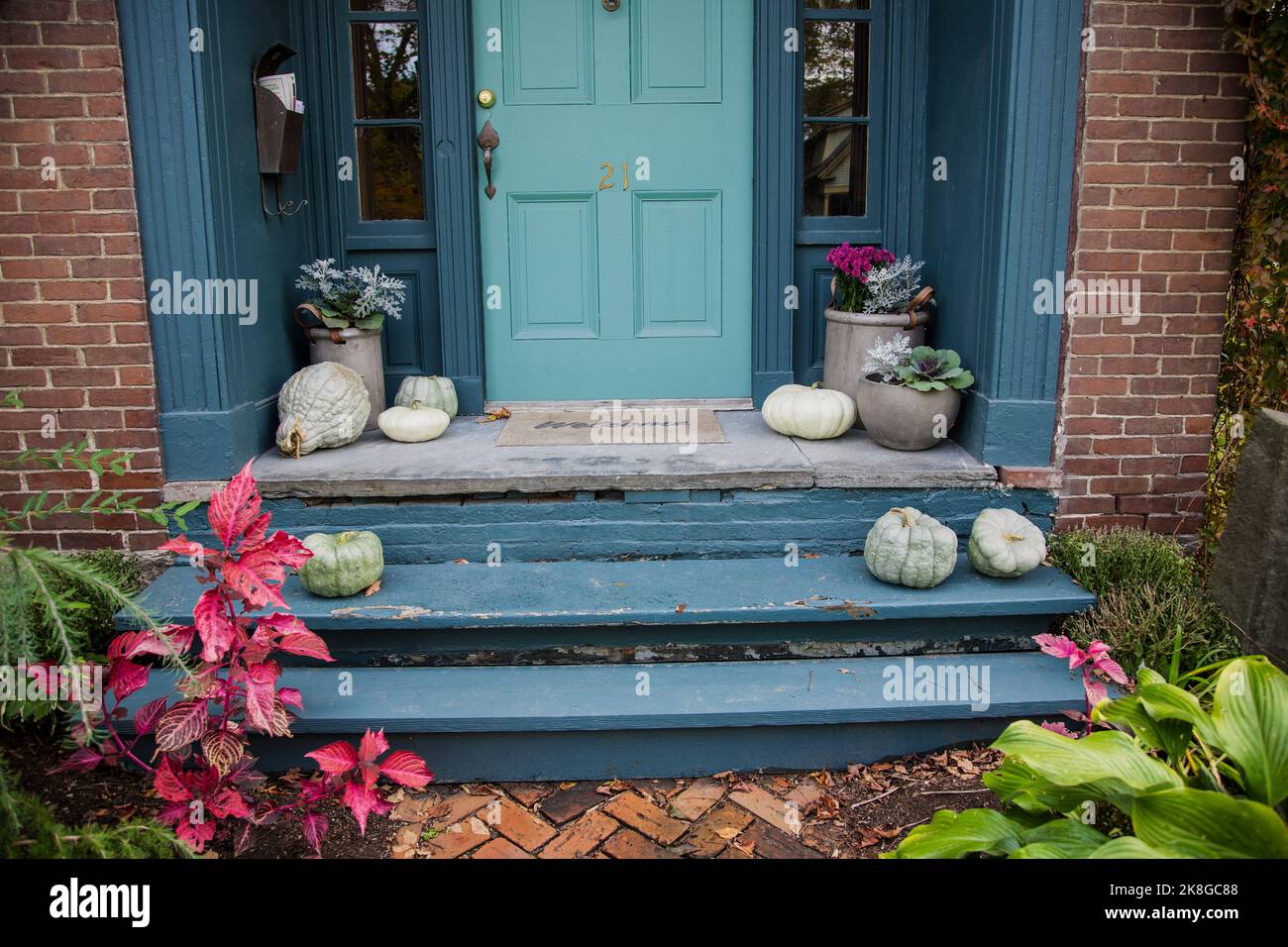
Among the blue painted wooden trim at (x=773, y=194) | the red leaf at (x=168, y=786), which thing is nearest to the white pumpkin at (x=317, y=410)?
the red leaf at (x=168, y=786)

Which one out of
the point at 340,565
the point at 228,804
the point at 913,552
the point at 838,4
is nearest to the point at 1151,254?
the point at 913,552

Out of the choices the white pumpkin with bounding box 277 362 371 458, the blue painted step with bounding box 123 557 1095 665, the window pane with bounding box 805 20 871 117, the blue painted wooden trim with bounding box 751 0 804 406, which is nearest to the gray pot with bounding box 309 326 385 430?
the white pumpkin with bounding box 277 362 371 458

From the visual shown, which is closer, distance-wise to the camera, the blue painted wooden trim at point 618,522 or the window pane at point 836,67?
the blue painted wooden trim at point 618,522

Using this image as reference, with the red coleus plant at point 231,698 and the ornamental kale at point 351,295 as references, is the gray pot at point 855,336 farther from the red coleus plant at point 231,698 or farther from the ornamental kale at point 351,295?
the red coleus plant at point 231,698

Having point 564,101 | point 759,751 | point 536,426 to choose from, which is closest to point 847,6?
point 564,101

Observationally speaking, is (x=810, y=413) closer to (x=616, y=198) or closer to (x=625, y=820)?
(x=616, y=198)

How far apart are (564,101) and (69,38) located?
1942 millimetres

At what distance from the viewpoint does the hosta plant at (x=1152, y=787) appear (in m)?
1.67

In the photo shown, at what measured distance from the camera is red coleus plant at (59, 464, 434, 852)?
2463 mm

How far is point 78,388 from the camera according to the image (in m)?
3.64

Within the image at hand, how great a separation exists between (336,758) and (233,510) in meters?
0.70

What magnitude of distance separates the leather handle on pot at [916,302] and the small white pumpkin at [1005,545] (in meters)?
1.05

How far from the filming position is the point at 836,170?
183 inches
